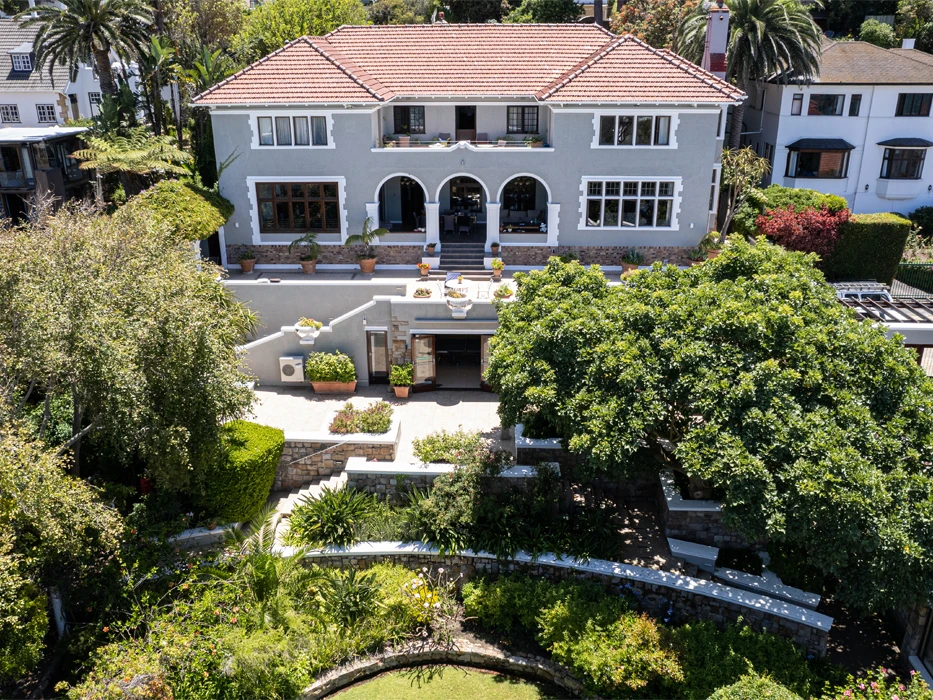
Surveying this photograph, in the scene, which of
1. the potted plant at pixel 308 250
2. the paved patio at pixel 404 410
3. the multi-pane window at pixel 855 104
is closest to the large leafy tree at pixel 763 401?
the paved patio at pixel 404 410

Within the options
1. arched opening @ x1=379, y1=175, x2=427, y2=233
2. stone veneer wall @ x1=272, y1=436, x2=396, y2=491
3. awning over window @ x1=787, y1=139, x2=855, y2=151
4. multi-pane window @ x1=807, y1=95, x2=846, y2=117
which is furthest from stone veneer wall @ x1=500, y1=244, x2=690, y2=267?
multi-pane window @ x1=807, y1=95, x2=846, y2=117

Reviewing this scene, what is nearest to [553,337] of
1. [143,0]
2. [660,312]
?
[660,312]

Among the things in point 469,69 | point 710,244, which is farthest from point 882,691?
point 469,69

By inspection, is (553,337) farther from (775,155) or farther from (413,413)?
Result: (775,155)

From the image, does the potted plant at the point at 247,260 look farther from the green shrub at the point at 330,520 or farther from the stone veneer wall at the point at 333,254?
the green shrub at the point at 330,520

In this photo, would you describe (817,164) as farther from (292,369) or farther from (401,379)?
(292,369)
